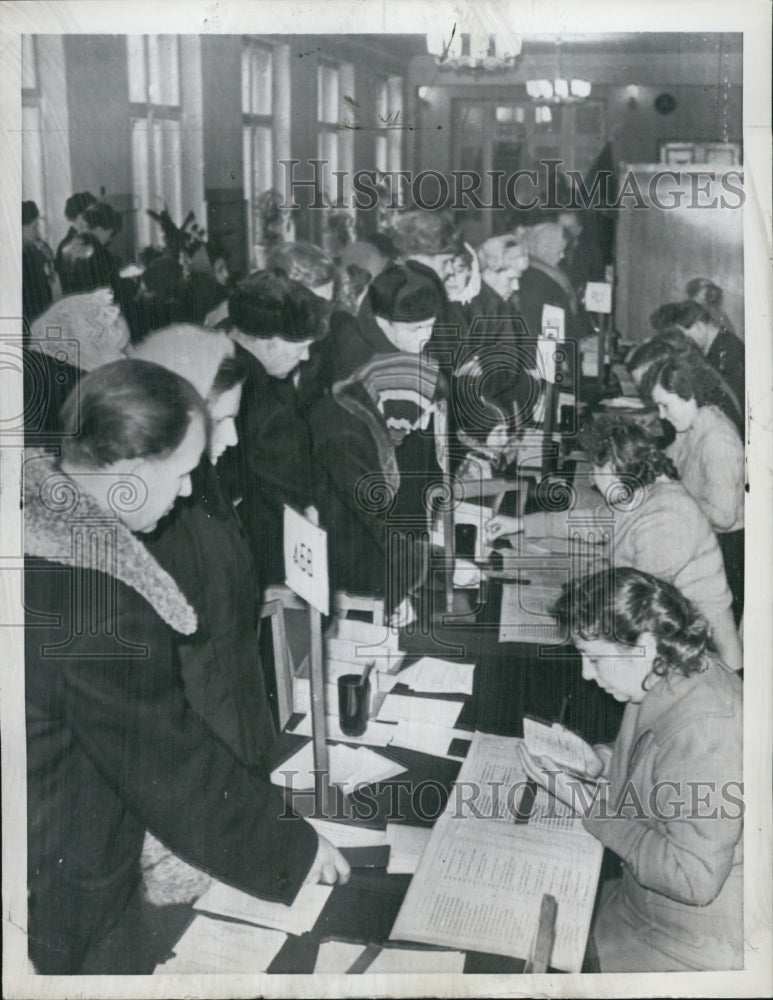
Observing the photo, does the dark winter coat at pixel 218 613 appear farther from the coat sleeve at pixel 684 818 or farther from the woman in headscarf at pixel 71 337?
the coat sleeve at pixel 684 818

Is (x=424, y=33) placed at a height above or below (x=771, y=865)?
above

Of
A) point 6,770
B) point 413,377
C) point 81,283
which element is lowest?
point 6,770

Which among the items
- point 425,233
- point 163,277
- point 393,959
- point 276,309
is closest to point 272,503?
point 276,309

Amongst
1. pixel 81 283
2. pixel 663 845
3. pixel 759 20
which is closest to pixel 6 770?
pixel 81 283

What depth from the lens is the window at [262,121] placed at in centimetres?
213

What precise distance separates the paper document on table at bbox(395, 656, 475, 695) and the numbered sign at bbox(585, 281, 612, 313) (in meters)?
0.73

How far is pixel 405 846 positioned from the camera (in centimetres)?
222

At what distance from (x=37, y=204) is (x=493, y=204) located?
2.82ft

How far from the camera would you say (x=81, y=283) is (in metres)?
2.15

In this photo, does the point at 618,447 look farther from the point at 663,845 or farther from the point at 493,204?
the point at 663,845

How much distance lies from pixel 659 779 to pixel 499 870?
359 millimetres

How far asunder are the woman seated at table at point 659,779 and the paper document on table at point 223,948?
61cm

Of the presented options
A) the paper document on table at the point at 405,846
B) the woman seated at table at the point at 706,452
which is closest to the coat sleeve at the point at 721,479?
the woman seated at table at the point at 706,452

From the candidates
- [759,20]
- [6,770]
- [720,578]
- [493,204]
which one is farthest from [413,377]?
[6,770]
